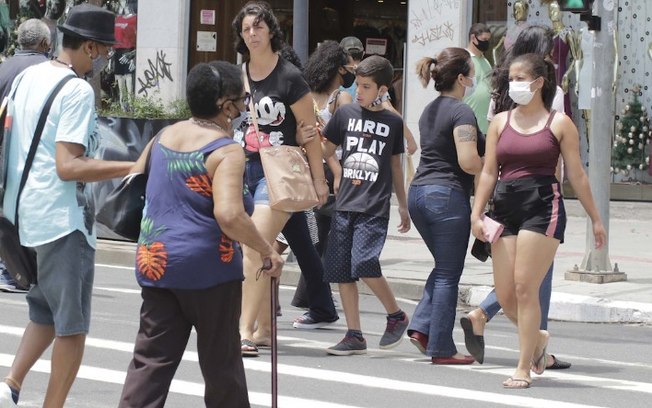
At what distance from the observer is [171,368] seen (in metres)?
5.50

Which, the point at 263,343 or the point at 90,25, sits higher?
the point at 90,25

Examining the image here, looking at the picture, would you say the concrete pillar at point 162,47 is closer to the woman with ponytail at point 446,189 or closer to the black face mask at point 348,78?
the black face mask at point 348,78

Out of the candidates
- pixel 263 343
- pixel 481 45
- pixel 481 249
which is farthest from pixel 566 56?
pixel 263 343

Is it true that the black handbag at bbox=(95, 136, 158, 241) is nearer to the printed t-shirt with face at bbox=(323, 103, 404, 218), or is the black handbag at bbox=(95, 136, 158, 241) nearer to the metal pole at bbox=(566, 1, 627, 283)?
the printed t-shirt with face at bbox=(323, 103, 404, 218)

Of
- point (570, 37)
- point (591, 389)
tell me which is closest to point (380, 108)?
point (591, 389)

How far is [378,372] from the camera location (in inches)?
321

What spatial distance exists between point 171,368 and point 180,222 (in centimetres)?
56

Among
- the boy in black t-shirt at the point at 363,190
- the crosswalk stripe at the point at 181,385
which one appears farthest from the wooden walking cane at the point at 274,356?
the boy in black t-shirt at the point at 363,190

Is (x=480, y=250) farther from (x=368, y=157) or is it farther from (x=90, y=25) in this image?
(x=90, y=25)

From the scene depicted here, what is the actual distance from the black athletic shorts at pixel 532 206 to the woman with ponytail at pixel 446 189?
53cm

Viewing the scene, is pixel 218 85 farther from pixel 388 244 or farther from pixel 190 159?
pixel 388 244

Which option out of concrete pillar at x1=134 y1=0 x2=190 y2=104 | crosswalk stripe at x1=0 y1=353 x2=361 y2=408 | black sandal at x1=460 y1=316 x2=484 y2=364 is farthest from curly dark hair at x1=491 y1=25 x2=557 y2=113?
concrete pillar at x1=134 y1=0 x2=190 y2=104

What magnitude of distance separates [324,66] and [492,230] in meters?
2.34

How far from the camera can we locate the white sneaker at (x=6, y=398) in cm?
622
